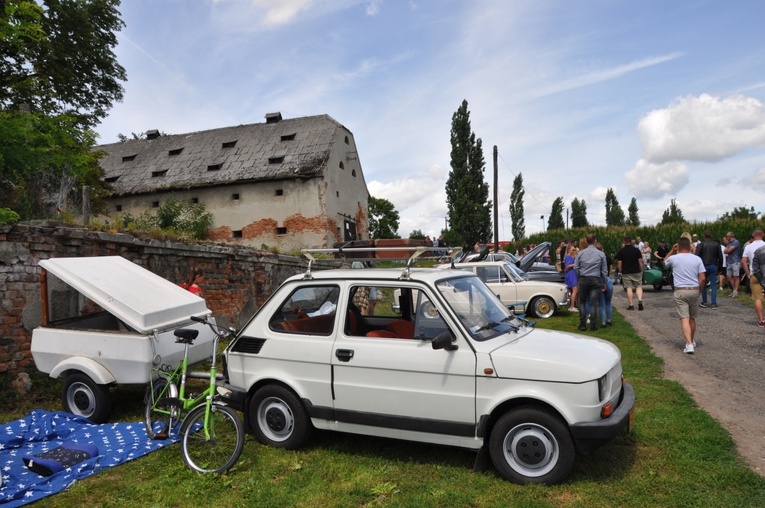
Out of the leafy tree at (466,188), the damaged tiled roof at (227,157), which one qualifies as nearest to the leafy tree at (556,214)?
the leafy tree at (466,188)

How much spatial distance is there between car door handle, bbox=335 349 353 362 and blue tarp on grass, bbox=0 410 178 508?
220 cm

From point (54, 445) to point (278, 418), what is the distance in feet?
8.14

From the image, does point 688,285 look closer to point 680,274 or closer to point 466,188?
point 680,274

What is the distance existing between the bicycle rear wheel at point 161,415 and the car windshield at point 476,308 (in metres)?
3.09

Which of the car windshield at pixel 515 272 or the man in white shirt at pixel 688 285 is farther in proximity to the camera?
the car windshield at pixel 515 272

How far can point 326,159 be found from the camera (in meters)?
25.5

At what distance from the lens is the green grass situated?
151 inches

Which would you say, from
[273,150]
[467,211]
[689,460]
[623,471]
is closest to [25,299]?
[623,471]

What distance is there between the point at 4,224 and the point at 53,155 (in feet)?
9.97

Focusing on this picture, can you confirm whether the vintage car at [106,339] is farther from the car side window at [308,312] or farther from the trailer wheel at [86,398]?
the car side window at [308,312]

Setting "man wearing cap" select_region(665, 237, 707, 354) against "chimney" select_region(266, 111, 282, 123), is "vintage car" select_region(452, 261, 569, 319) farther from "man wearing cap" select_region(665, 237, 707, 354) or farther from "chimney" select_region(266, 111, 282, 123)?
"chimney" select_region(266, 111, 282, 123)

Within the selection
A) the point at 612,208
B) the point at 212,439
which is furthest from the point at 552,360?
the point at 612,208

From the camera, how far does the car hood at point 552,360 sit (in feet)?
12.7

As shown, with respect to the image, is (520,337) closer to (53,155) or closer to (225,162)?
(53,155)
